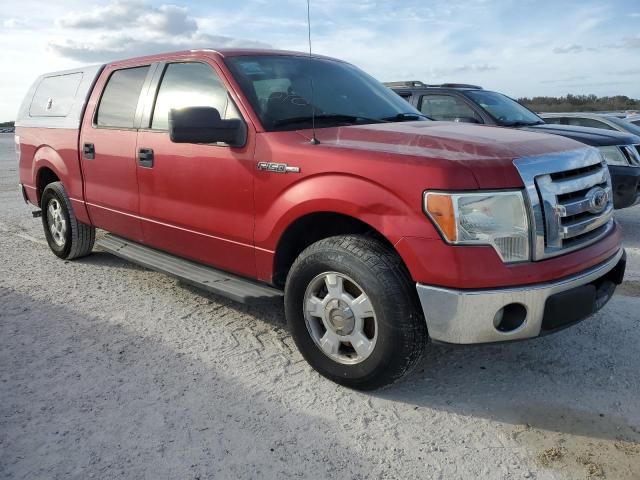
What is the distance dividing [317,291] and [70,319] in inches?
81.4

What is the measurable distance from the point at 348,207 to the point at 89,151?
2929 mm

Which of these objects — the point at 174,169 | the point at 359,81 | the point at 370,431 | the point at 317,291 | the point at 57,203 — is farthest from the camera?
the point at 57,203

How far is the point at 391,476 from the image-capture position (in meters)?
2.39

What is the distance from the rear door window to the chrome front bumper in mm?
4117

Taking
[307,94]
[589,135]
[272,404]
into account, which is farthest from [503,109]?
[272,404]

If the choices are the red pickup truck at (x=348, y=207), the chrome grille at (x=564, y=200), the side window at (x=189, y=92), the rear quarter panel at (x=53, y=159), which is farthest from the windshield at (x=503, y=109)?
the rear quarter panel at (x=53, y=159)

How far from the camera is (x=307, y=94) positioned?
3.77 metres

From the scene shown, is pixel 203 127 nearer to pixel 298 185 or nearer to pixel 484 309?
pixel 298 185

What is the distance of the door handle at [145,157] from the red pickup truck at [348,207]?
0.05ft

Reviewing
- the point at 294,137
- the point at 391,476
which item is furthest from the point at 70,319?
the point at 391,476

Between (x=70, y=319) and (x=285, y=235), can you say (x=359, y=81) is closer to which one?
(x=285, y=235)

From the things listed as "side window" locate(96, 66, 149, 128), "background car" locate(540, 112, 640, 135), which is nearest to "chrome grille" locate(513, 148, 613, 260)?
"side window" locate(96, 66, 149, 128)

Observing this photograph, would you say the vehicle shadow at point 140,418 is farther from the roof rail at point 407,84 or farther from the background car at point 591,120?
the background car at point 591,120

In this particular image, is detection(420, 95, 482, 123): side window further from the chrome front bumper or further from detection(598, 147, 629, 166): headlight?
the chrome front bumper
